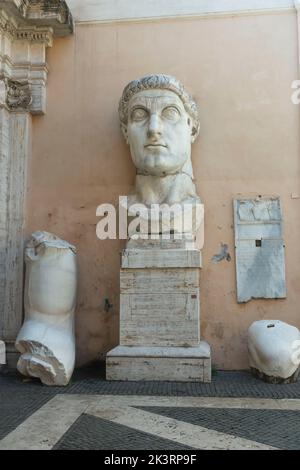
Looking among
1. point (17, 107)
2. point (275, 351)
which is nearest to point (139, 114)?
point (17, 107)

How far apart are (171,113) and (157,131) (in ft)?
1.00

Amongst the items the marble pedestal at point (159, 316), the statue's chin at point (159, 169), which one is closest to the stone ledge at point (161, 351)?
the marble pedestal at point (159, 316)

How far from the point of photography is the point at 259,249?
477 cm

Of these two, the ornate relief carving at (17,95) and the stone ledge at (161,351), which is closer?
the stone ledge at (161,351)

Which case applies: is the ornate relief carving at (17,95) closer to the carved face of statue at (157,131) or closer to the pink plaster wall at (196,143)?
the pink plaster wall at (196,143)

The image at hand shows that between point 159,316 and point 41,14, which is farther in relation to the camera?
point 41,14

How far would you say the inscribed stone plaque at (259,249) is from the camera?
4707 mm

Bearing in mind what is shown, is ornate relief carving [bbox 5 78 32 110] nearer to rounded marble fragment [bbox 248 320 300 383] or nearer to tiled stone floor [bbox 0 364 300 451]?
tiled stone floor [bbox 0 364 300 451]

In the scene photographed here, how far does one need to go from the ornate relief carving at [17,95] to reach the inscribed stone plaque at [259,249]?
8.35ft

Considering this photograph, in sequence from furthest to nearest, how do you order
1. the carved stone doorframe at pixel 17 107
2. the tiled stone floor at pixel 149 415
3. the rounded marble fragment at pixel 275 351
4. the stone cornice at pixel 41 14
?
1. the stone cornice at pixel 41 14
2. the carved stone doorframe at pixel 17 107
3. the rounded marble fragment at pixel 275 351
4. the tiled stone floor at pixel 149 415

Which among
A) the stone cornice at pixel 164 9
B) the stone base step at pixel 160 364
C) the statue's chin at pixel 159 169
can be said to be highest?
the stone cornice at pixel 164 9

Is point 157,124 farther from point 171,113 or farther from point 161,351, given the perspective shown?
Answer: point 161,351
